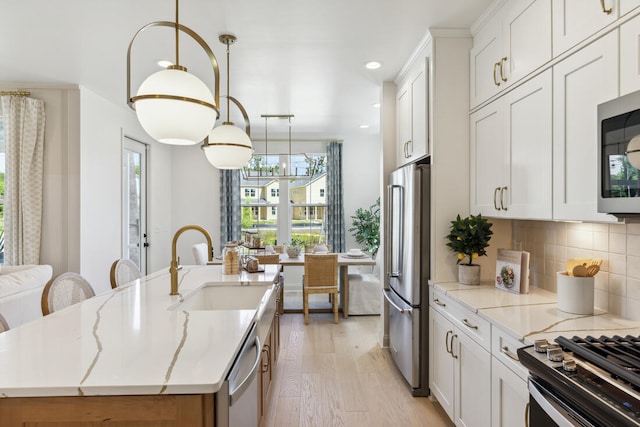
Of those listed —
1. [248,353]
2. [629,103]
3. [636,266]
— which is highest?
[629,103]

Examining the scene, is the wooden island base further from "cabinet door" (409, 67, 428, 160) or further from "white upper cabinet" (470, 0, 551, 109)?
"cabinet door" (409, 67, 428, 160)

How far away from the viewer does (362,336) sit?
13.3ft

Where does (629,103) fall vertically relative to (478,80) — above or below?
below

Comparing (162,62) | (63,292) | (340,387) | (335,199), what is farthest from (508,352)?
(335,199)

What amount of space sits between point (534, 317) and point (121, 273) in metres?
2.62

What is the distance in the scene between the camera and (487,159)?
7.63ft

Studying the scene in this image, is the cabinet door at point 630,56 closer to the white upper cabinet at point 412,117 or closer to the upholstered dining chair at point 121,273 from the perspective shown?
the white upper cabinet at point 412,117

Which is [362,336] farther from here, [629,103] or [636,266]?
[629,103]

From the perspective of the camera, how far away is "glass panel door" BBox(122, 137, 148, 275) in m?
4.75

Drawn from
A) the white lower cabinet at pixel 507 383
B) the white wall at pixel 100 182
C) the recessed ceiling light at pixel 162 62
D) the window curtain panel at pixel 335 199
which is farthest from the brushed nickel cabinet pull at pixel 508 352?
the window curtain panel at pixel 335 199

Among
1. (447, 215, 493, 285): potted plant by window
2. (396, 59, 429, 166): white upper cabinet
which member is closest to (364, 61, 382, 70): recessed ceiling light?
(396, 59, 429, 166): white upper cabinet

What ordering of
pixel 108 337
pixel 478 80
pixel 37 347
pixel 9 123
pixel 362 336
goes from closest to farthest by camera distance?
pixel 37 347, pixel 108 337, pixel 478 80, pixel 9 123, pixel 362 336

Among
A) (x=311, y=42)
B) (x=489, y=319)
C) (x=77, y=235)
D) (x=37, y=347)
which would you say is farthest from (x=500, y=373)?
(x=77, y=235)

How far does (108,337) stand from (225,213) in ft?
16.0
